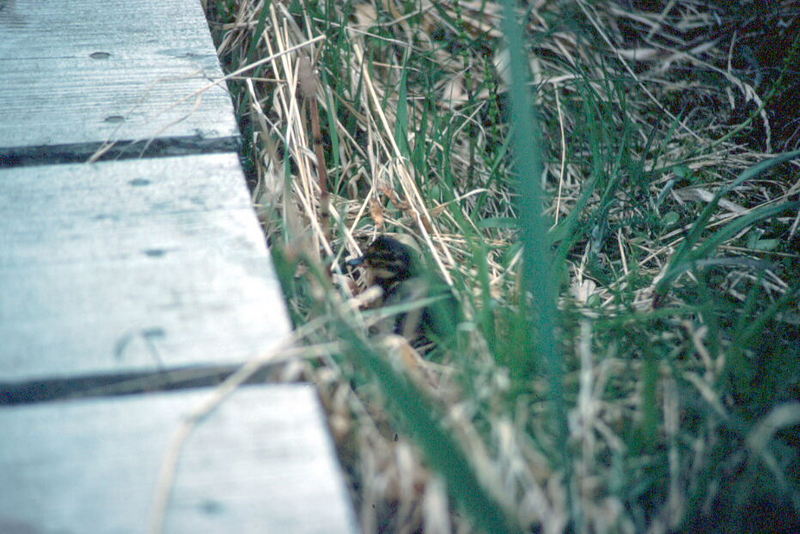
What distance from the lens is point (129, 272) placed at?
0.94 meters

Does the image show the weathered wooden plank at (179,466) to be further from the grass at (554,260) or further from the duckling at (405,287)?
the duckling at (405,287)

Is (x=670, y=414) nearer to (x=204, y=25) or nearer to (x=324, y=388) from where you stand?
(x=324, y=388)

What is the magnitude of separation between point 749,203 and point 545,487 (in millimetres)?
1240

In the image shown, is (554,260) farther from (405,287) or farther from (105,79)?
(105,79)

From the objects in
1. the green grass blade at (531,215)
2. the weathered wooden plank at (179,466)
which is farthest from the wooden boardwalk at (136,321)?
the green grass blade at (531,215)

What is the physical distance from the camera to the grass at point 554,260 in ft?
2.44

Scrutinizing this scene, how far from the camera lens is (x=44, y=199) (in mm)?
1073

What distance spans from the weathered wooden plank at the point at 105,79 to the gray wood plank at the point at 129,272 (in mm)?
90

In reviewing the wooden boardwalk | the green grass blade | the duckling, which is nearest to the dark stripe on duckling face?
the duckling

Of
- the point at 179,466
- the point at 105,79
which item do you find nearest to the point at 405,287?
the point at 179,466

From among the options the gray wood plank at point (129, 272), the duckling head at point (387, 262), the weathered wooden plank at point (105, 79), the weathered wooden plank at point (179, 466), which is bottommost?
the duckling head at point (387, 262)

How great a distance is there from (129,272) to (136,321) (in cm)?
11

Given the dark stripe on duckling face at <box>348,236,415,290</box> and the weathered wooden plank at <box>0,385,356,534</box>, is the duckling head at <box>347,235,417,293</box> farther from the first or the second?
the weathered wooden plank at <box>0,385,356,534</box>

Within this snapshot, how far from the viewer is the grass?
743 millimetres
